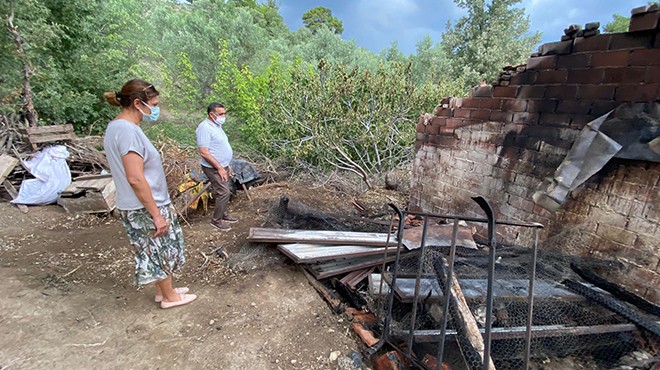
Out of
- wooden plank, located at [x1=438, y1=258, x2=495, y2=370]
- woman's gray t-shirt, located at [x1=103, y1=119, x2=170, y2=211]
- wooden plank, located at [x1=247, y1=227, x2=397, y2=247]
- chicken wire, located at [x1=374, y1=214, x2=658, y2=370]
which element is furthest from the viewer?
wooden plank, located at [x1=247, y1=227, x2=397, y2=247]

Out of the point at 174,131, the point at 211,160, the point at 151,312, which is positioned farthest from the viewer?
the point at 174,131

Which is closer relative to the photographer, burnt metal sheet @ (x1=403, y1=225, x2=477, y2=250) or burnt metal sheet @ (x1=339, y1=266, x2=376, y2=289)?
burnt metal sheet @ (x1=339, y1=266, x2=376, y2=289)

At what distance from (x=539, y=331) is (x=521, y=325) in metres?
0.12

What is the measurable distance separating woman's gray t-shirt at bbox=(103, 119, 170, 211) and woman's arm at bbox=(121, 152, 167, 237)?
1.6 inches

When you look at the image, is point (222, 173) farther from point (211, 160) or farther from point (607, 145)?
point (607, 145)

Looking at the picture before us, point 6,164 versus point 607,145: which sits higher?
point 607,145

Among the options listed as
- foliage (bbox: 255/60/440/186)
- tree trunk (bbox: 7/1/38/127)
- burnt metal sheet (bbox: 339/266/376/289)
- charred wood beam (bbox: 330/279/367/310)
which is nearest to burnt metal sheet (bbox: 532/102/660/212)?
burnt metal sheet (bbox: 339/266/376/289)

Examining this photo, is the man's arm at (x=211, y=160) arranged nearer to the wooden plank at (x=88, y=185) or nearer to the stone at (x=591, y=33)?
the wooden plank at (x=88, y=185)

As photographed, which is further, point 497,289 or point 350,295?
point 350,295

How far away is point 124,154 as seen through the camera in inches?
75.1

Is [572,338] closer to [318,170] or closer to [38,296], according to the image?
[38,296]

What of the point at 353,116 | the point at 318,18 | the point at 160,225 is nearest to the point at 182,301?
the point at 160,225

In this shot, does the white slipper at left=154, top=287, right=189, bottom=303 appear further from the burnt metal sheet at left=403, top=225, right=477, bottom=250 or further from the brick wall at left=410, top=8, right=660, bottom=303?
the brick wall at left=410, top=8, right=660, bottom=303

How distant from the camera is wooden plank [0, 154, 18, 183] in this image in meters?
4.73
